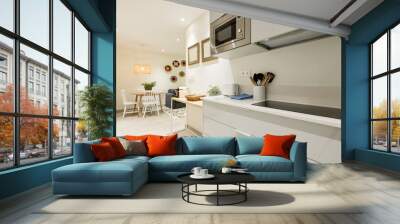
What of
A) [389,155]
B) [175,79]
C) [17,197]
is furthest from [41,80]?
[175,79]

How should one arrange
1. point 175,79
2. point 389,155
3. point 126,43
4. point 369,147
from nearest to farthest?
point 389,155 < point 369,147 < point 126,43 < point 175,79

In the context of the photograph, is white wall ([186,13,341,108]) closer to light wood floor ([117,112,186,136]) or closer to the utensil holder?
→ the utensil holder

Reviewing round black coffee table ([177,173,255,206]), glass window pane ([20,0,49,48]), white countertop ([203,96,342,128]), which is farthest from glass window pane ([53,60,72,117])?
white countertop ([203,96,342,128])

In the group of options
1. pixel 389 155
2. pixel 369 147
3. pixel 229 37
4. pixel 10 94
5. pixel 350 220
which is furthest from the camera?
pixel 229 37

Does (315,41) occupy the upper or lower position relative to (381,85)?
upper

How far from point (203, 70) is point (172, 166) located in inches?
262

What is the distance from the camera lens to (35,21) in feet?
15.6

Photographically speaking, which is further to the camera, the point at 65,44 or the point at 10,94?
the point at 65,44

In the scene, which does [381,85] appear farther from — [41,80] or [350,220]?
[41,80]

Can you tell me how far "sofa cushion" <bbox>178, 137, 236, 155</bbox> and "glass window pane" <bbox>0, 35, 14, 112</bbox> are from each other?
8.30ft

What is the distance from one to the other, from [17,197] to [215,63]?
7.00 metres

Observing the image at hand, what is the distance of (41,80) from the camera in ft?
16.2

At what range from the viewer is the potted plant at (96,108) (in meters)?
6.69

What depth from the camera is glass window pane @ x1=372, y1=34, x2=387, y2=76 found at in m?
5.64
